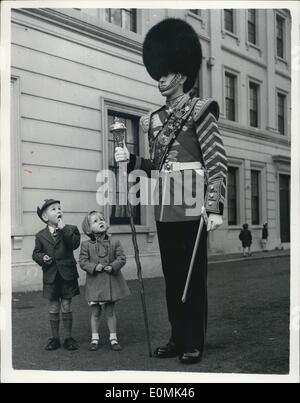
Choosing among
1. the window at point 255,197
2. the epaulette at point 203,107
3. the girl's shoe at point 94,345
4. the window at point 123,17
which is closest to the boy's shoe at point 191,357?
the girl's shoe at point 94,345

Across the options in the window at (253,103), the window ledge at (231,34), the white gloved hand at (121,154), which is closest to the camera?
the white gloved hand at (121,154)

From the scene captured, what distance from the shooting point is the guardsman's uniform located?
3766mm

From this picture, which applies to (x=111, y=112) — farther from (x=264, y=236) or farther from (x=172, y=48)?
(x=264, y=236)

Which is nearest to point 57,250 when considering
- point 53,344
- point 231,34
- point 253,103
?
point 53,344

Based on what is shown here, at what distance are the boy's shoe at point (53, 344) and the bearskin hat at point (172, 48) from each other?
1.75m

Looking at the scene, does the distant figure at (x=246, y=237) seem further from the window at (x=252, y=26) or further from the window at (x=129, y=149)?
the window at (x=252, y=26)

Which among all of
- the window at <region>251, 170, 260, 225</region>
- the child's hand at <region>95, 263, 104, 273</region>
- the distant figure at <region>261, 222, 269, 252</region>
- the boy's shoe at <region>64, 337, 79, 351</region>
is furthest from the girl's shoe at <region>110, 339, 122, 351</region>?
the window at <region>251, 170, 260, 225</region>

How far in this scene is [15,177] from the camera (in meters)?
4.21

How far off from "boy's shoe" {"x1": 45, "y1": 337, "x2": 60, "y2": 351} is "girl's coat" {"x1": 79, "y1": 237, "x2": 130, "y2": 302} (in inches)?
12.8

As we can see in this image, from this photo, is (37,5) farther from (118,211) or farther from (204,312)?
(204,312)

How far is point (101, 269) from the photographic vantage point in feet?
13.2

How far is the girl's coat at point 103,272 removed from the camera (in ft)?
13.3

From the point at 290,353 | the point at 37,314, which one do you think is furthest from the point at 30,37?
the point at 290,353

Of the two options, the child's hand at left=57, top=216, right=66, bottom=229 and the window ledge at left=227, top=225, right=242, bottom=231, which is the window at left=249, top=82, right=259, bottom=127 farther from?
the child's hand at left=57, top=216, right=66, bottom=229
